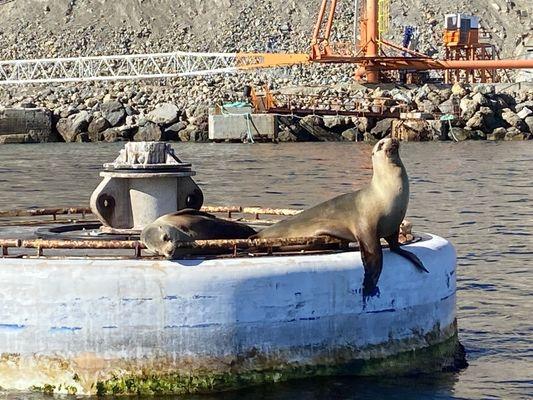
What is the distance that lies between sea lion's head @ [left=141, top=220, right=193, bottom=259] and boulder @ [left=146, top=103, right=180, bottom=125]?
5648 centimetres

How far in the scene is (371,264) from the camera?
1134cm

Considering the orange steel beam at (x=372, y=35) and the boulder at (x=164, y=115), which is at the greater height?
the orange steel beam at (x=372, y=35)

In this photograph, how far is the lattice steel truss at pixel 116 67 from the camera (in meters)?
89.1

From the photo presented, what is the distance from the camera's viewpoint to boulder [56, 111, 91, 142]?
67688mm

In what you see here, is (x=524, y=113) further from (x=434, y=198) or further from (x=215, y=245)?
(x=215, y=245)

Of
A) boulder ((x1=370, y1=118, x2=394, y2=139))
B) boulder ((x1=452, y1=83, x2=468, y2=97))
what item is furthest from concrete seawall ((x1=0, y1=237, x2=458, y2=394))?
boulder ((x1=452, y1=83, x2=468, y2=97))

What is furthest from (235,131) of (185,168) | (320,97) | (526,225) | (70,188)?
(185,168)

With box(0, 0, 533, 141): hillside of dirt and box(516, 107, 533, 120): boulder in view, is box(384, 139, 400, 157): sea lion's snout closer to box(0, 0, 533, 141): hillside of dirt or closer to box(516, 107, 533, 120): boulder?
box(516, 107, 533, 120): boulder

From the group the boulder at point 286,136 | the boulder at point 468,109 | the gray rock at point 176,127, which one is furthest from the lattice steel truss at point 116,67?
the boulder at point 468,109

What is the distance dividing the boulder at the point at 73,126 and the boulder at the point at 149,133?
10.1ft

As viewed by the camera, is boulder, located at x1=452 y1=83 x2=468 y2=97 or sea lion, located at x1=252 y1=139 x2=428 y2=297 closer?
sea lion, located at x1=252 y1=139 x2=428 y2=297

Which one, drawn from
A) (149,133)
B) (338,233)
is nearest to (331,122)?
(149,133)

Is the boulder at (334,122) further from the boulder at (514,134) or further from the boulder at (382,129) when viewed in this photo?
the boulder at (514,134)

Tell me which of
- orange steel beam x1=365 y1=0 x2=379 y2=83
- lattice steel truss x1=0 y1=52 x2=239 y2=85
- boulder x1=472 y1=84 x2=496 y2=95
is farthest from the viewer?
lattice steel truss x1=0 y1=52 x2=239 y2=85
